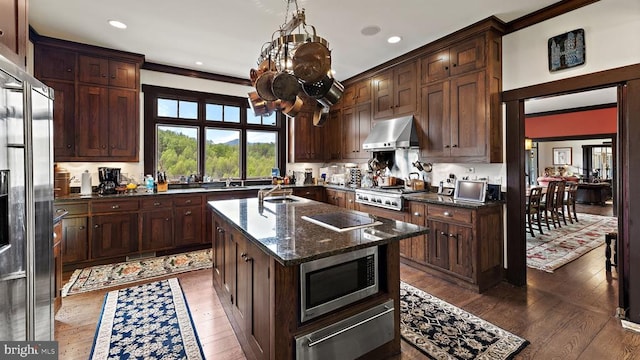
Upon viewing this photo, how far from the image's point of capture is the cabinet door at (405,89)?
3990mm

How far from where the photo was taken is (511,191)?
3141mm

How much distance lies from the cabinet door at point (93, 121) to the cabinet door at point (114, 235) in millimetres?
938

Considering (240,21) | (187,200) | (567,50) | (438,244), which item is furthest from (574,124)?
(187,200)

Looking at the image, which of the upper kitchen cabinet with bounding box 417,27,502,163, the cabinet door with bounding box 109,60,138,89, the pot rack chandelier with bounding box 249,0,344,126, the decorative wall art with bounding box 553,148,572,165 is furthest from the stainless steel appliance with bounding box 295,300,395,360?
the decorative wall art with bounding box 553,148,572,165

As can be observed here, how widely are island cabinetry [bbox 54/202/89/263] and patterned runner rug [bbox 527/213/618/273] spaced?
5740 millimetres

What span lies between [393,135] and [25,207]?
378cm

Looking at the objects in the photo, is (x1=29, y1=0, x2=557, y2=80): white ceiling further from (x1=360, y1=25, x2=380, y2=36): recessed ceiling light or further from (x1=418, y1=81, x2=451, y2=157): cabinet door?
(x1=418, y1=81, x2=451, y2=157): cabinet door

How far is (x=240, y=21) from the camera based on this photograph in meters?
3.09

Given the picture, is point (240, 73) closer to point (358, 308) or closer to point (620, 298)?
point (358, 308)

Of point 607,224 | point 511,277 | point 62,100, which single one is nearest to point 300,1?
point 62,100

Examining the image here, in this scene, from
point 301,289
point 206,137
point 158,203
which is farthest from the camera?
point 206,137

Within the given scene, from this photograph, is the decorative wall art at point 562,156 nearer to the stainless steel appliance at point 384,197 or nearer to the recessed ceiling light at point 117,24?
the stainless steel appliance at point 384,197

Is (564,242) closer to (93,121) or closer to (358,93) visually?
(358,93)

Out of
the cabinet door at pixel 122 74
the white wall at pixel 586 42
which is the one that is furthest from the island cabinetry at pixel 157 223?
the white wall at pixel 586 42
